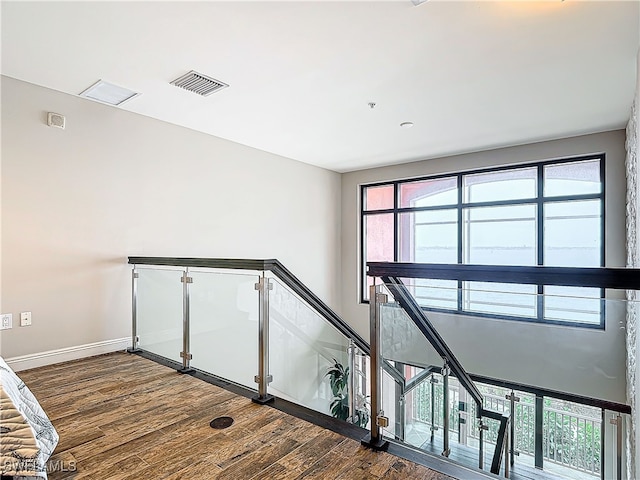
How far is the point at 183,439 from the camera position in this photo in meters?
2.15

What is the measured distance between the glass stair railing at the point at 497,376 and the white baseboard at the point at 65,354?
305cm

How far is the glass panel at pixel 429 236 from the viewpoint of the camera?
19.8ft

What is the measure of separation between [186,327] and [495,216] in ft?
15.3

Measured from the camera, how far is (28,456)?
1483 mm

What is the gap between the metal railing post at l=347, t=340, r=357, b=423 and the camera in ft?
11.9

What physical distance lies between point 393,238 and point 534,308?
449cm

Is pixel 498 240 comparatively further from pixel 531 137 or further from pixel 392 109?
pixel 392 109

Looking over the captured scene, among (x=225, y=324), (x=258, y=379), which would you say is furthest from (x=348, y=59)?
Answer: (x=258, y=379)

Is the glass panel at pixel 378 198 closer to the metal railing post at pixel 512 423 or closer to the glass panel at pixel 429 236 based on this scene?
the glass panel at pixel 429 236

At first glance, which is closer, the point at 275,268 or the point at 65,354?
the point at 275,268

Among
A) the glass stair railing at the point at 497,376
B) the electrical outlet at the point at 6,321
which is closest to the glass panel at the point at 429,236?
the glass stair railing at the point at 497,376

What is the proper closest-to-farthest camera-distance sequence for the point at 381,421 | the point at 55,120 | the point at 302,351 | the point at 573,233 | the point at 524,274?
the point at 524,274 → the point at 381,421 → the point at 55,120 → the point at 302,351 → the point at 573,233

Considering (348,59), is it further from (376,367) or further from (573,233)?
(573,233)

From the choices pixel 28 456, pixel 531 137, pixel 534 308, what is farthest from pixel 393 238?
pixel 28 456
